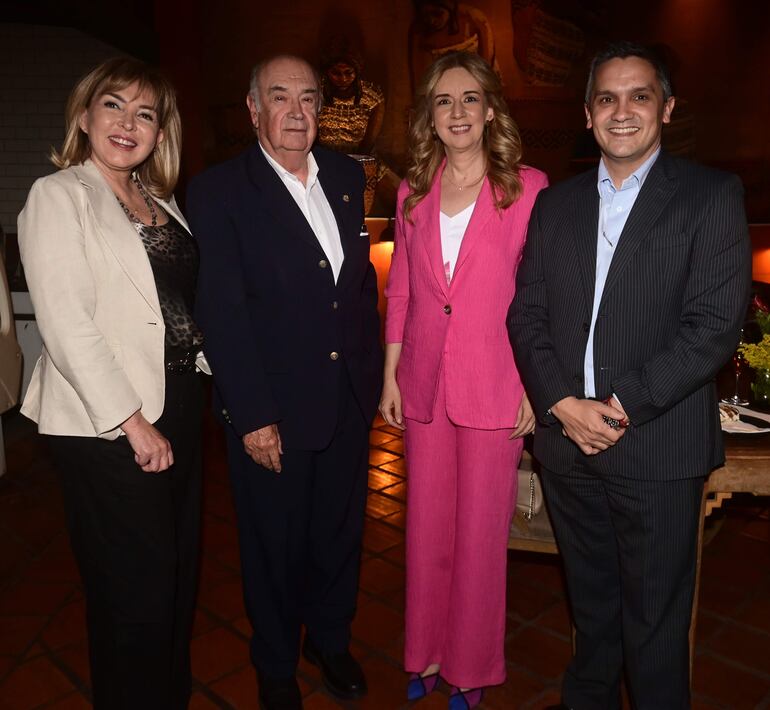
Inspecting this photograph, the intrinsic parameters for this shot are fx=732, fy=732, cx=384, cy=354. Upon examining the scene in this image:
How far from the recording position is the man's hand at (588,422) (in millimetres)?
1907

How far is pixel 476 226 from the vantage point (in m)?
2.19

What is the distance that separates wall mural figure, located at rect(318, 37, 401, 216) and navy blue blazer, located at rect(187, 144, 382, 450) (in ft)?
14.5

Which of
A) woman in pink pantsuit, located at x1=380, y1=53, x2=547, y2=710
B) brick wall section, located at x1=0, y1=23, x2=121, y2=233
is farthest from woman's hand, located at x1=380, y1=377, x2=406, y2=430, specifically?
brick wall section, located at x1=0, y1=23, x2=121, y2=233

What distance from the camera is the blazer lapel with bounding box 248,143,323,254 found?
87.9 inches

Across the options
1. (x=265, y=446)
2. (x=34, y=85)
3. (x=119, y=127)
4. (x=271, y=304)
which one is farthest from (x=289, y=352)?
(x=34, y=85)

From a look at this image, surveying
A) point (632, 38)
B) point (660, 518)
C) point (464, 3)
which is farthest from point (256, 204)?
point (632, 38)

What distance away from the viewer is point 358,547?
2.60 meters

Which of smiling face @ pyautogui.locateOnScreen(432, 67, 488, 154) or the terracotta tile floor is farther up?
smiling face @ pyautogui.locateOnScreen(432, 67, 488, 154)

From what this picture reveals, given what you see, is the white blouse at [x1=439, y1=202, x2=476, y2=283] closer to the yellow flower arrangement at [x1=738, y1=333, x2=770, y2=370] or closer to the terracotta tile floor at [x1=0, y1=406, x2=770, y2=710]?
the yellow flower arrangement at [x1=738, y1=333, x2=770, y2=370]

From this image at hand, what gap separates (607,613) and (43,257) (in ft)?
6.05

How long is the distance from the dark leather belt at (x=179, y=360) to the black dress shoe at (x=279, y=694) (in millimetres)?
1125

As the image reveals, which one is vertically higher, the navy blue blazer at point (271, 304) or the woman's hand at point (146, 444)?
the navy blue blazer at point (271, 304)

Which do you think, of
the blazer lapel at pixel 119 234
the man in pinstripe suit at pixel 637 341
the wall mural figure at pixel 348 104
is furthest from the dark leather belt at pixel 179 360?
the wall mural figure at pixel 348 104

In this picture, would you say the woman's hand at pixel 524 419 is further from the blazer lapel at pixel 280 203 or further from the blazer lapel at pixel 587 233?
the blazer lapel at pixel 280 203
